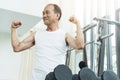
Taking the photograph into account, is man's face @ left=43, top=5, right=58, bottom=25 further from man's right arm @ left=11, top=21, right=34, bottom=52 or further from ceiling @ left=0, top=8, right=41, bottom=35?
ceiling @ left=0, top=8, right=41, bottom=35

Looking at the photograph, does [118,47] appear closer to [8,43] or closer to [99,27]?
[99,27]

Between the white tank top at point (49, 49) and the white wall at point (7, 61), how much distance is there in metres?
1.36

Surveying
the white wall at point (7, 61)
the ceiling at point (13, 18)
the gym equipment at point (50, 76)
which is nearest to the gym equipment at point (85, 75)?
the gym equipment at point (50, 76)

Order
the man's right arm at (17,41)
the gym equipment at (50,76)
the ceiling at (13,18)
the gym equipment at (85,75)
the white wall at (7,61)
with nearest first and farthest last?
the gym equipment at (50,76) → the gym equipment at (85,75) → the man's right arm at (17,41) → the ceiling at (13,18) → the white wall at (7,61)

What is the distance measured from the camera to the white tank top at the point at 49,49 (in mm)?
1301

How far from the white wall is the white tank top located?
1.36m

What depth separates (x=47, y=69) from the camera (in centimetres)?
128

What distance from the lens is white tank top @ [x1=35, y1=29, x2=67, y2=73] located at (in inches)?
51.2

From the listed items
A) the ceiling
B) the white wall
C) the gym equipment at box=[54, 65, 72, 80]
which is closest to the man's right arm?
the gym equipment at box=[54, 65, 72, 80]

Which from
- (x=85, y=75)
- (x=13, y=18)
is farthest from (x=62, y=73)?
(x=13, y=18)

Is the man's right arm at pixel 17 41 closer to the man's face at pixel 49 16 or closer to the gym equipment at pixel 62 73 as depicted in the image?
the man's face at pixel 49 16

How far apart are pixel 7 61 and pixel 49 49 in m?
1.46

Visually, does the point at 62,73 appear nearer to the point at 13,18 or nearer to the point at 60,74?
the point at 60,74

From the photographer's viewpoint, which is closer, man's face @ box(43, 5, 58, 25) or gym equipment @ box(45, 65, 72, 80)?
gym equipment @ box(45, 65, 72, 80)
